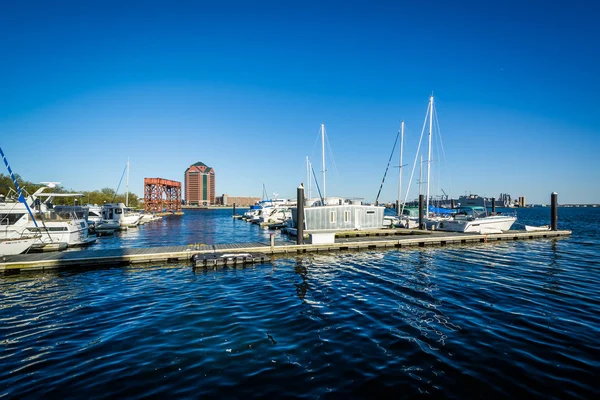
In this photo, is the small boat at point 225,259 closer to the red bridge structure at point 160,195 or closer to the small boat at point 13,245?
the small boat at point 13,245

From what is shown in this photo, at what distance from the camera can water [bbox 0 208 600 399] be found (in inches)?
285

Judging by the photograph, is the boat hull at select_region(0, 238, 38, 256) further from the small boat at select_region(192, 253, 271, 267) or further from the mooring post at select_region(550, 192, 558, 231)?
the mooring post at select_region(550, 192, 558, 231)

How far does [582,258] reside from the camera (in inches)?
960

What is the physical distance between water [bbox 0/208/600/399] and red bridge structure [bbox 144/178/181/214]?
11803 centimetres

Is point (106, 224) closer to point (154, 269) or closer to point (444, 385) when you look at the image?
point (154, 269)

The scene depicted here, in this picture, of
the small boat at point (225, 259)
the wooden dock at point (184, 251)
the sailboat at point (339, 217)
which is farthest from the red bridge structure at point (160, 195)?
the small boat at point (225, 259)

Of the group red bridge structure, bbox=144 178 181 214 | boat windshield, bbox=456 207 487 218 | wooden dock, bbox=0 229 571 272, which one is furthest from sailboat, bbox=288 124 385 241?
red bridge structure, bbox=144 178 181 214

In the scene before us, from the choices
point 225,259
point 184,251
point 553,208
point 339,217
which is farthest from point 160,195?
point 553,208

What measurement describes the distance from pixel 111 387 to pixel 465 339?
10.0 meters

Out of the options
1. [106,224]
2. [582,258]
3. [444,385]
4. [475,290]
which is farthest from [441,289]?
[106,224]

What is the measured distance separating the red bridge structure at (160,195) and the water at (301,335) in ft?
387

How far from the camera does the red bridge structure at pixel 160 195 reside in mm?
127312

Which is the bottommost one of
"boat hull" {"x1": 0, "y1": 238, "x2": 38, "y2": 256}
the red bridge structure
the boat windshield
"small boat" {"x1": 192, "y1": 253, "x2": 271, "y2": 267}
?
"small boat" {"x1": 192, "y1": 253, "x2": 271, "y2": 267}

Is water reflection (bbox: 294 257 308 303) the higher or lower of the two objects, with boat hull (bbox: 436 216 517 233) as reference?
lower
